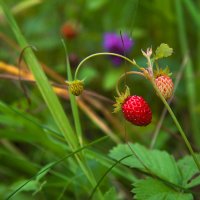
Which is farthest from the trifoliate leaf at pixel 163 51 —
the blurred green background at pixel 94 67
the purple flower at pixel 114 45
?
the purple flower at pixel 114 45

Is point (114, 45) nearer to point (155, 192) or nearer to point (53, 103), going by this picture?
point (53, 103)

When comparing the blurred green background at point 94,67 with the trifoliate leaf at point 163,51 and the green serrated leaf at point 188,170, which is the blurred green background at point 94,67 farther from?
the trifoliate leaf at point 163,51

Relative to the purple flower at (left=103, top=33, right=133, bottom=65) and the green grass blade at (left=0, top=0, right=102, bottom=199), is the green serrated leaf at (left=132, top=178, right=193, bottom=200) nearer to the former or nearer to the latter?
the green grass blade at (left=0, top=0, right=102, bottom=199)

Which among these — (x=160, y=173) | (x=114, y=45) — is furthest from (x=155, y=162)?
(x=114, y=45)

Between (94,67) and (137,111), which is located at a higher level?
(94,67)

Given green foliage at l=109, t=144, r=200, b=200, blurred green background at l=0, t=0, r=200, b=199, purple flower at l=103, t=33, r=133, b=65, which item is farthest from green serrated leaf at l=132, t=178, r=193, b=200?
purple flower at l=103, t=33, r=133, b=65

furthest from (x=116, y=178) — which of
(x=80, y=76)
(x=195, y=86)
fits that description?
(x=80, y=76)
